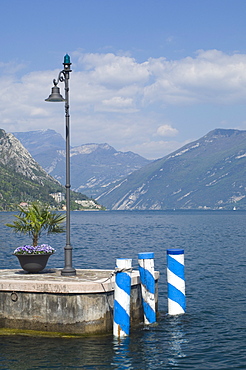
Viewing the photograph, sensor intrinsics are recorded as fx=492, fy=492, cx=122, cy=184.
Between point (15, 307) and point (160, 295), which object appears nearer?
point (15, 307)

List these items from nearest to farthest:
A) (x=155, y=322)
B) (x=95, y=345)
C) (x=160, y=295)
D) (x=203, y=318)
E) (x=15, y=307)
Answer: (x=95, y=345)
(x=15, y=307)
(x=155, y=322)
(x=203, y=318)
(x=160, y=295)

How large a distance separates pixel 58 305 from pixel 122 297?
213cm

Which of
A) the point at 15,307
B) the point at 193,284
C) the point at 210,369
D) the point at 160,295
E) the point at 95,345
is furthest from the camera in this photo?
the point at 193,284

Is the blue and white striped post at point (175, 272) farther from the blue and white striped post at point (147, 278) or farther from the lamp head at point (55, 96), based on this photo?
the lamp head at point (55, 96)

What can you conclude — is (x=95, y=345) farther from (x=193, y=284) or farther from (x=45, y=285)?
(x=193, y=284)

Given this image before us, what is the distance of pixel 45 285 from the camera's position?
16.4 m

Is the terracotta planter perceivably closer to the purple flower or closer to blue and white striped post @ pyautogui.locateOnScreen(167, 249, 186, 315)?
the purple flower

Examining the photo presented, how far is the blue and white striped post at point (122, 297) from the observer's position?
52.9 ft

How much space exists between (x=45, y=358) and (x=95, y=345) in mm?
1735

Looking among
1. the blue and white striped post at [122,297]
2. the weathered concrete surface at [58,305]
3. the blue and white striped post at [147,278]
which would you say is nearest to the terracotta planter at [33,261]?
the weathered concrete surface at [58,305]

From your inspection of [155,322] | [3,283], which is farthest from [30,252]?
[155,322]

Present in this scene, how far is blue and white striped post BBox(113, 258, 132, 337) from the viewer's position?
1612 cm

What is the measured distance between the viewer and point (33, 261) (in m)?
19.8

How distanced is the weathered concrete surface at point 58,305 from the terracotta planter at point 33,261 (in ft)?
9.32
